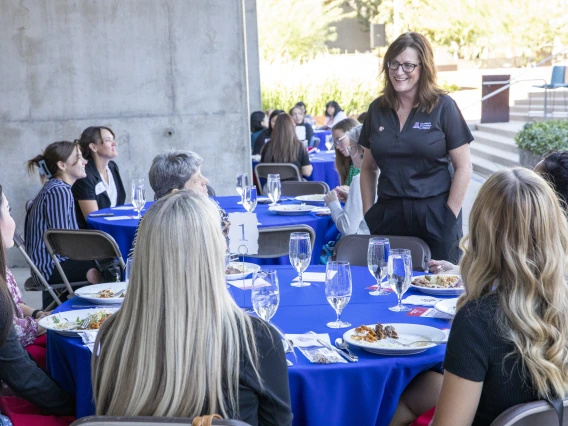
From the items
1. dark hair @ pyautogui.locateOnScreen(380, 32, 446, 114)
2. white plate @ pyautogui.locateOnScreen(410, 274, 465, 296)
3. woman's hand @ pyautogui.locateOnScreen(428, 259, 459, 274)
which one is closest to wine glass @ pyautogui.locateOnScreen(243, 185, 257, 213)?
dark hair @ pyautogui.locateOnScreen(380, 32, 446, 114)

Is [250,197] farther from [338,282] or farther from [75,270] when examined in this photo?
[338,282]

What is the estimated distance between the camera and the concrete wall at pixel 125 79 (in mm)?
7738

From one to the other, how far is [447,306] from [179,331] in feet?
4.28

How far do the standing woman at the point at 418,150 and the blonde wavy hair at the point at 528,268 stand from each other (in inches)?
89.4

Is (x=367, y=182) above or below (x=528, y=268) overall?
below

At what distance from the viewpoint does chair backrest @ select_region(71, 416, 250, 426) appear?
166 centimetres

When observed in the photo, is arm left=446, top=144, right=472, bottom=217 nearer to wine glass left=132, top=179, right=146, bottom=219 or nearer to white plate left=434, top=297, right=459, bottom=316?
white plate left=434, top=297, right=459, bottom=316

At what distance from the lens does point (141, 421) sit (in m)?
1.68

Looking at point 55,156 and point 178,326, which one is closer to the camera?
point 178,326

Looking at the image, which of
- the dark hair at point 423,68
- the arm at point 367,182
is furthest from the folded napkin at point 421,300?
the arm at point 367,182

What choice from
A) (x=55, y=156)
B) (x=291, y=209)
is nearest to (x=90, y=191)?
(x=55, y=156)

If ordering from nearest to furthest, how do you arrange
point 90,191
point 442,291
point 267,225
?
point 442,291
point 267,225
point 90,191

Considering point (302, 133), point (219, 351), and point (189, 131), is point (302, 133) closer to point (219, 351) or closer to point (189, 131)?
point (189, 131)

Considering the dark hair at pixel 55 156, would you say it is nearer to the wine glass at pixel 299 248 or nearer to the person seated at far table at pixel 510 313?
the wine glass at pixel 299 248
